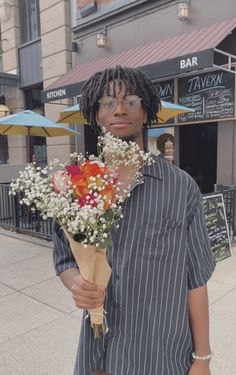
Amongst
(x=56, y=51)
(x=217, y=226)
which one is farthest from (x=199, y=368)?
(x=56, y=51)

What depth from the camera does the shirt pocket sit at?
1489 millimetres

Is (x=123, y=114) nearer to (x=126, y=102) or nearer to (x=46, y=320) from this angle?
(x=126, y=102)

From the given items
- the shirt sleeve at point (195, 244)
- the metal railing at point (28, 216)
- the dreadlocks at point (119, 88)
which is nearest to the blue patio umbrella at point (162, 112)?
the metal railing at point (28, 216)

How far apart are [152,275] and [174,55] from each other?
19.7 ft

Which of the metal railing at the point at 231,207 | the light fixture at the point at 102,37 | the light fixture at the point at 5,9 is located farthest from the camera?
the light fixture at the point at 5,9

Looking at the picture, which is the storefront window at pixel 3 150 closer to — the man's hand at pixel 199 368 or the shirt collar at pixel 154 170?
the shirt collar at pixel 154 170

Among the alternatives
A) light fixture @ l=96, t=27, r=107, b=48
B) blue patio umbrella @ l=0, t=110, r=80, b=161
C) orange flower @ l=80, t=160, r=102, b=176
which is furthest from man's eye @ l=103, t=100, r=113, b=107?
light fixture @ l=96, t=27, r=107, b=48

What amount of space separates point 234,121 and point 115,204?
21.5 ft

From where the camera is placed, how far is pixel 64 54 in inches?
417

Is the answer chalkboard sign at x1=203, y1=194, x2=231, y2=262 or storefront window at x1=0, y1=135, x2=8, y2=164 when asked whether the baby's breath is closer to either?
chalkboard sign at x1=203, y1=194, x2=231, y2=262

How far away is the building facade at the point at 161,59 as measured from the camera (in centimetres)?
704

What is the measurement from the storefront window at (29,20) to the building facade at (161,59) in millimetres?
228

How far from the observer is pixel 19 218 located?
8.35m

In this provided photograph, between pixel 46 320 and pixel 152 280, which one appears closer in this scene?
pixel 152 280
